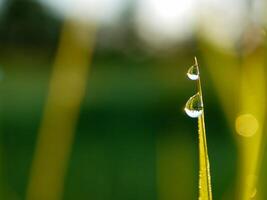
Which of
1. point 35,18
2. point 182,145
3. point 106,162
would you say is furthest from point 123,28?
point 182,145

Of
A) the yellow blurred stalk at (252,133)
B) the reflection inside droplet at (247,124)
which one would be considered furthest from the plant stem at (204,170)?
the reflection inside droplet at (247,124)

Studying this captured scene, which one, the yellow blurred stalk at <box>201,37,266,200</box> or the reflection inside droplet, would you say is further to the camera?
the reflection inside droplet

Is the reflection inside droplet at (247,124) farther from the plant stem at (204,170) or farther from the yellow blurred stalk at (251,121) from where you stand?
the plant stem at (204,170)

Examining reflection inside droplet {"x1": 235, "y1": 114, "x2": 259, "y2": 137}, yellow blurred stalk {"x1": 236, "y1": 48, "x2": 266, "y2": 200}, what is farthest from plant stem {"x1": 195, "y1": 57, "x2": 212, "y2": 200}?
reflection inside droplet {"x1": 235, "y1": 114, "x2": 259, "y2": 137}

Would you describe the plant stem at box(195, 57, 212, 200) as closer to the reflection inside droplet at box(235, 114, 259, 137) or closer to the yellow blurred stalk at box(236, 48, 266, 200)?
the yellow blurred stalk at box(236, 48, 266, 200)

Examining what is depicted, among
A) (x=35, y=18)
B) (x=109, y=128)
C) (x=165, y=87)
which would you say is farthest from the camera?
(x=35, y=18)

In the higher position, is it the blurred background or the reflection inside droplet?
the blurred background

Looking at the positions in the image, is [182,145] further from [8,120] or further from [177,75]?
[177,75]

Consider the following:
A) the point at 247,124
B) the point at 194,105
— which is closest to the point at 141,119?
the point at 247,124

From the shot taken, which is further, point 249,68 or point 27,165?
point 27,165
